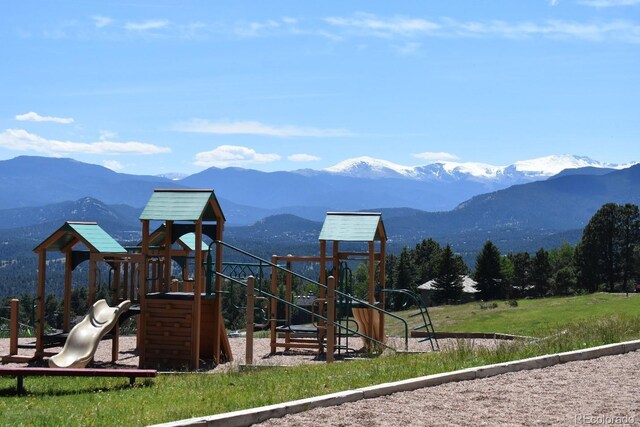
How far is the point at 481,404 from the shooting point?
9.44 metres

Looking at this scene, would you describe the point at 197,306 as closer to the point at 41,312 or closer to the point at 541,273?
the point at 41,312

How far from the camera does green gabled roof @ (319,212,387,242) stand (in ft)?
70.0

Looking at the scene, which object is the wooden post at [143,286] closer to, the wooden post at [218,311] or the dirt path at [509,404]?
the wooden post at [218,311]

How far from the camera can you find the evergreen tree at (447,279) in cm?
8800

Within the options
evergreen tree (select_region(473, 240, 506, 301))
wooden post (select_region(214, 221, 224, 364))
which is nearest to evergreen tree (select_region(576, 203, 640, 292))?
evergreen tree (select_region(473, 240, 506, 301))

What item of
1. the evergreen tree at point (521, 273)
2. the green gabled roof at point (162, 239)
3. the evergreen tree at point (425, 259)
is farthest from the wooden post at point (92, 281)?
the evergreen tree at point (521, 273)

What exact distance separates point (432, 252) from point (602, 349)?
9230 centimetres

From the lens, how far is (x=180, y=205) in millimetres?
18391

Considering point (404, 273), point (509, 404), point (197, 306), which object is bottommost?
point (509, 404)

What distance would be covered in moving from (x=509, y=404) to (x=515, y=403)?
0.09m

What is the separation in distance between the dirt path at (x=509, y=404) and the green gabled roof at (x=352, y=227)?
10247 millimetres

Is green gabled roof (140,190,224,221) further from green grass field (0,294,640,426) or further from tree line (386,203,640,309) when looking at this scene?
tree line (386,203,640,309)

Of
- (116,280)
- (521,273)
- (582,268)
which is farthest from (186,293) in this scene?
(521,273)

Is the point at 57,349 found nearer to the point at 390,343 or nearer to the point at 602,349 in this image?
the point at 390,343
